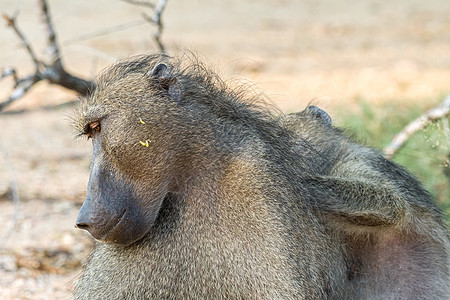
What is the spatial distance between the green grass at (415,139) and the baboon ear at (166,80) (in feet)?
3.28

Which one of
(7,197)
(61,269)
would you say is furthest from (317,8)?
(61,269)

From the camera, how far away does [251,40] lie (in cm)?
1084

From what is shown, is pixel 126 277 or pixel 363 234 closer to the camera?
pixel 126 277

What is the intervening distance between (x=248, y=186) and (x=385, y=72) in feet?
21.5

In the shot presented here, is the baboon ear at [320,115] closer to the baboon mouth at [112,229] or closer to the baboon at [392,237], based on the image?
the baboon at [392,237]

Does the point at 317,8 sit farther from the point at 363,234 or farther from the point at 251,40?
the point at 363,234

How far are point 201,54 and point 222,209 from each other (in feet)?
3.67

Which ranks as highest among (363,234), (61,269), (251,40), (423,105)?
(363,234)

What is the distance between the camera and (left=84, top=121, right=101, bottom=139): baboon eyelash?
2.27 m

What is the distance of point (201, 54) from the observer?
314 centimetres

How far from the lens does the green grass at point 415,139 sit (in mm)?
3223

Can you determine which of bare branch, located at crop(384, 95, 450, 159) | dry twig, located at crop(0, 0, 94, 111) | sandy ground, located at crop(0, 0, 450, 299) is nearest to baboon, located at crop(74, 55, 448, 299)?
sandy ground, located at crop(0, 0, 450, 299)

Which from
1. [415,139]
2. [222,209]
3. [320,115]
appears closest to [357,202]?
[222,209]

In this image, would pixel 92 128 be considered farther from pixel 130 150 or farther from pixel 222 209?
pixel 222 209
